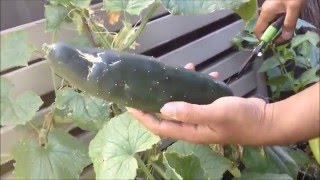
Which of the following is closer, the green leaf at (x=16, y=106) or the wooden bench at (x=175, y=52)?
the green leaf at (x=16, y=106)

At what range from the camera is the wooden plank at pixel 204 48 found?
1.26 m

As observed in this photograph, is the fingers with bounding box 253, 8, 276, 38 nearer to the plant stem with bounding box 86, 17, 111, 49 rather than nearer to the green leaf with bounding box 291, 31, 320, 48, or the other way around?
the plant stem with bounding box 86, 17, 111, 49

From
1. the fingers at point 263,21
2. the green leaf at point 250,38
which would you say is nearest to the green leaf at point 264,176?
the fingers at point 263,21

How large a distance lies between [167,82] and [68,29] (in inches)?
16.2

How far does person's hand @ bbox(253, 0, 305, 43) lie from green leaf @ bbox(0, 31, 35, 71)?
17.6 inches

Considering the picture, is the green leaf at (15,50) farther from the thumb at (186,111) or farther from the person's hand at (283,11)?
the person's hand at (283,11)

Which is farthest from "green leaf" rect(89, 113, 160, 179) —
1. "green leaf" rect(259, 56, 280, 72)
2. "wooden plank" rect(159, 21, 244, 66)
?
"green leaf" rect(259, 56, 280, 72)

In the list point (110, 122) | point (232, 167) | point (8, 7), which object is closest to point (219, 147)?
point (232, 167)

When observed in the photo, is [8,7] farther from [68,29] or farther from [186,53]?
[186,53]

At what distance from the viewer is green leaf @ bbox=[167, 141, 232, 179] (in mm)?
910

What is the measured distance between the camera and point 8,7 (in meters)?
0.90

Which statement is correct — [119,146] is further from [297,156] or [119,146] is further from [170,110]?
[297,156]

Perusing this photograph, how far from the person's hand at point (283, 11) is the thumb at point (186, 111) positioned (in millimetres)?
361

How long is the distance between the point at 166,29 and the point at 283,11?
39 centimetres
